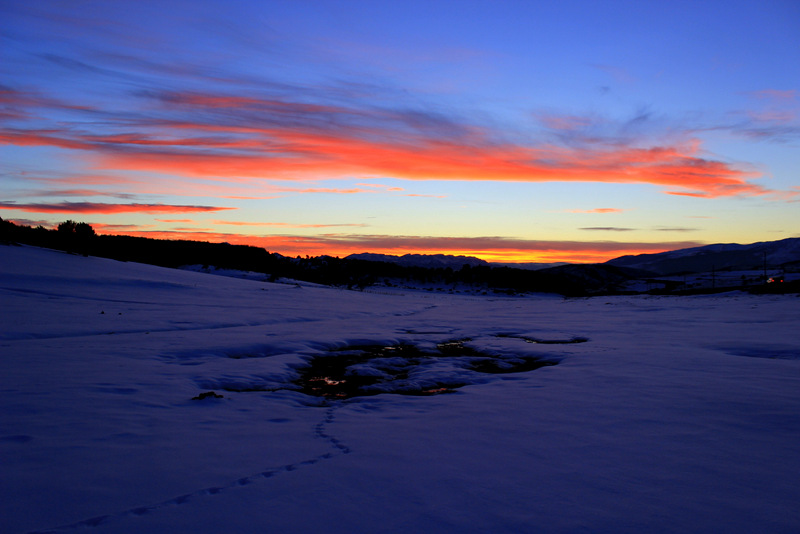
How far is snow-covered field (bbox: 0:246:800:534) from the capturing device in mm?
2838

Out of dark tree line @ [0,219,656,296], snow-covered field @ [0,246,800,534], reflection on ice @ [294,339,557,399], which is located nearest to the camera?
snow-covered field @ [0,246,800,534]

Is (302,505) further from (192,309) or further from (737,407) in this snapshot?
(192,309)

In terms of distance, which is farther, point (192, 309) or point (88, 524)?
point (192, 309)

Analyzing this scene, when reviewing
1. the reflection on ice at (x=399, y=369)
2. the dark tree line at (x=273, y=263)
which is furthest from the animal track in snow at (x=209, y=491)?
the dark tree line at (x=273, y=263)

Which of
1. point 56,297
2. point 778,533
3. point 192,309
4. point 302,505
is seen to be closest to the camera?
point 778,533

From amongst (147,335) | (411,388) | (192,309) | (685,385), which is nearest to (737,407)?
(685,385)

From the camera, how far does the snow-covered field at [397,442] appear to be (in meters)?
2.84

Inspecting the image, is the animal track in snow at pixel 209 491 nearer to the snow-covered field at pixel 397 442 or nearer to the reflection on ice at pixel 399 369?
the snow-covered field at pixel 397 442

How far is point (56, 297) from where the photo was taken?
46.7 feet

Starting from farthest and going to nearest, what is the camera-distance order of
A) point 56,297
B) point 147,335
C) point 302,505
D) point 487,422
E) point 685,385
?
point 56,297 < point 147,335 < point 685,385 < point 487,422 < point 302,505

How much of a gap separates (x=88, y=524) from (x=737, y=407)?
5981 mm

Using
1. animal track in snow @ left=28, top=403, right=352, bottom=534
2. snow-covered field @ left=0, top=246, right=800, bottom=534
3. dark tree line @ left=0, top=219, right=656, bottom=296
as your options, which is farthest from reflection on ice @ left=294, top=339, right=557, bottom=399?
dark tree line @ left=0, top=219, right=656, bottom=296

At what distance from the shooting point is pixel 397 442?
4211 mm

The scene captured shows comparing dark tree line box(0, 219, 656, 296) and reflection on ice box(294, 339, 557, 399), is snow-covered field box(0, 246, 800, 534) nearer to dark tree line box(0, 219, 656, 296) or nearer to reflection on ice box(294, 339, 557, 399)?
reflection on ice box(294, 339, 557, 399)
